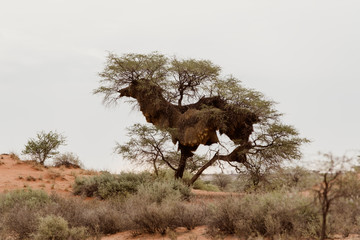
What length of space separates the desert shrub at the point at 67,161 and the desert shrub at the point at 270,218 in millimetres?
25321

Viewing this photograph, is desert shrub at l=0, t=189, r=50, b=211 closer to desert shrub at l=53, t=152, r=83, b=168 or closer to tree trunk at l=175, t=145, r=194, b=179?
tree trunk at l=175, t=145, r=194, b=179

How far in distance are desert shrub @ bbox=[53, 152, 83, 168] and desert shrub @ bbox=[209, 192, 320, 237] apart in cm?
2532

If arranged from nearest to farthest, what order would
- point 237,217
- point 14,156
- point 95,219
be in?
point 237,217 < point 95,219 < point 14,156

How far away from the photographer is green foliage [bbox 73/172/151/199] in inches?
690

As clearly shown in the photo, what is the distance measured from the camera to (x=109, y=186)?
58.2 feet

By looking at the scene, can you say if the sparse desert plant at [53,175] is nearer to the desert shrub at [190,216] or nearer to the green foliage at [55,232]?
the green foliage at [55,232]

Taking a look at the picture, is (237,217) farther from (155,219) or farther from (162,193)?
(162,193)

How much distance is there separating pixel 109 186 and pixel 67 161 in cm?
1587

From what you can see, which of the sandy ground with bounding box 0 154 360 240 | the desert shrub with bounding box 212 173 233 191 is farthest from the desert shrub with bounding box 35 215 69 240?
the desert shrub with bounding box 212 173 233 191

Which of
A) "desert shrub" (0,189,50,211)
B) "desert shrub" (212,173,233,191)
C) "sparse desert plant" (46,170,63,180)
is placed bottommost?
"desert shrub" (0,189,50,211)

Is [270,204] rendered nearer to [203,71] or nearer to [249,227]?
[249,227]

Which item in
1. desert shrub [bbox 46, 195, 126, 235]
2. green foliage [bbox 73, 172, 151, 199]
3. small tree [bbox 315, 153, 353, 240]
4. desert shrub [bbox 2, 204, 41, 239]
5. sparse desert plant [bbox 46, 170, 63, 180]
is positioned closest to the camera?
small tree [bbox 315, 153, 353, 240]

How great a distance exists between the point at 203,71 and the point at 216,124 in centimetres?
405

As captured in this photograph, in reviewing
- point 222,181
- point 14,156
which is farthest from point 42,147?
point 222,181
